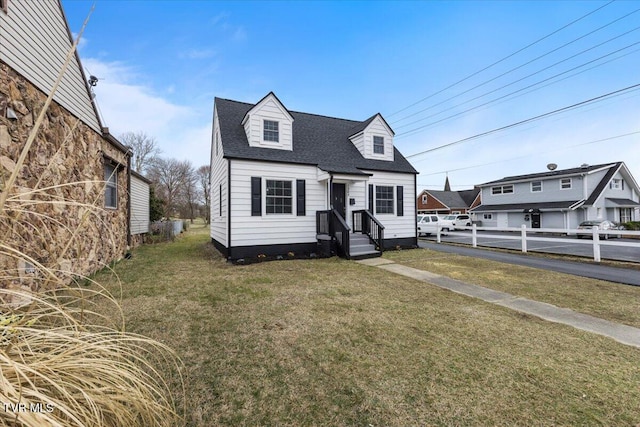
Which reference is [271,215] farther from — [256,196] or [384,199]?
[384,199]

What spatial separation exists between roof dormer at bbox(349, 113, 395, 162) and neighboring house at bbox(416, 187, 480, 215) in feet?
97.8

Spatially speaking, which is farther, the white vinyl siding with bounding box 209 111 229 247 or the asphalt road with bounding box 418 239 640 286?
the white vinyl siding with bounding box 209 111 229 247

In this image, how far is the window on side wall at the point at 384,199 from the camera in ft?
37.9

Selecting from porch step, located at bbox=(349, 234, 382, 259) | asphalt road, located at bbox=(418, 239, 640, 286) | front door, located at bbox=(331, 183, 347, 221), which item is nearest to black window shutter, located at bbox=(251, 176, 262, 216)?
Result: front door, located at bbox=(331, 183, 347, 221)

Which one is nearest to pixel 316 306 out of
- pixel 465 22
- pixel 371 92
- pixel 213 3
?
pixel 213 3

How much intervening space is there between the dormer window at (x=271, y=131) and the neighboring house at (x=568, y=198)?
2357 cm

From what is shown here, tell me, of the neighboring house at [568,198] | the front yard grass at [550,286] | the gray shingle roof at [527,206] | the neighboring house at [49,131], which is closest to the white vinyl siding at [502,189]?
the neighboring house at [568,198]

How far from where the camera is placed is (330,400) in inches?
92.7

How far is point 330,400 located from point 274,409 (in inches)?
19.1

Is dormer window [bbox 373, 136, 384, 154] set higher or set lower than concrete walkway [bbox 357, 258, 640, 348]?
higher

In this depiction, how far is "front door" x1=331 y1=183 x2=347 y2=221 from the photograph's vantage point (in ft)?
35.0

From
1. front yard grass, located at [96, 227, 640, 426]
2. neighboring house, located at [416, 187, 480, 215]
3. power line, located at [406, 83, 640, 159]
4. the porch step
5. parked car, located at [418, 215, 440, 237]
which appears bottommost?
front yard grass, located at [96, 227, 640, 426]

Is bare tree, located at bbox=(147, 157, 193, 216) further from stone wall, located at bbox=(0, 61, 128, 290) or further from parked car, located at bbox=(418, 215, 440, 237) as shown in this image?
parked car, located at bbox=(418, 215, 440, 237)

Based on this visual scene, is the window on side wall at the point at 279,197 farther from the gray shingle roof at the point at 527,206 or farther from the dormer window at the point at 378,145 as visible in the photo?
the gray shingle roof at the point at 527,206
